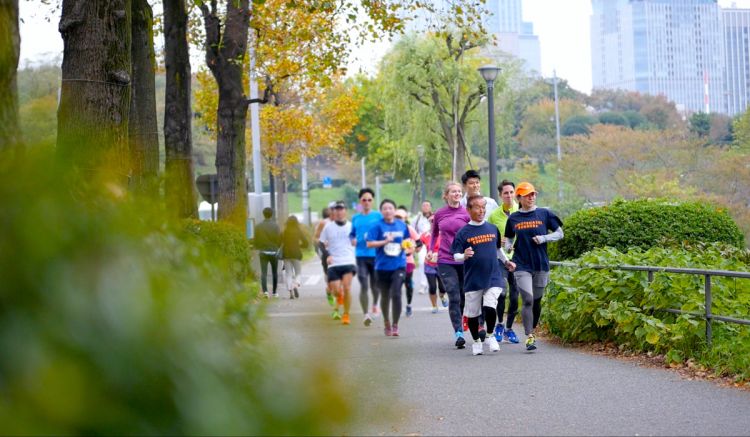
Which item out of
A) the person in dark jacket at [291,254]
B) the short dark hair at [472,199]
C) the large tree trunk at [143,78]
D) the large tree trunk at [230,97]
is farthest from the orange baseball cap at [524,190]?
the person in dark jacket at [291,254]

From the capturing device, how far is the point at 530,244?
39.3 ft

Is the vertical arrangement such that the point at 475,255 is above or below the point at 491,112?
below

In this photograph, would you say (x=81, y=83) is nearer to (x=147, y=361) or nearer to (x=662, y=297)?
(x=662, y=297)

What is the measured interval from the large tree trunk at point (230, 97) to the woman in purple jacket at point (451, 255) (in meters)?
9.42

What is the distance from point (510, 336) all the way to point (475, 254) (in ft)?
6.49

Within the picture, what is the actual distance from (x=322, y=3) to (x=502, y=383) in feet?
33.7

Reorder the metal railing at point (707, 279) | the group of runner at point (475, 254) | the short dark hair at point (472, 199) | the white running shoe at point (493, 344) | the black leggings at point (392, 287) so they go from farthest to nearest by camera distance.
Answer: the black leggings at point (392, 287) < the white running shoe at point (493, 344) < the group of runner at point (475, 254) < the short dark hair at point (472, 199) < the metal railing at point (707, 279)

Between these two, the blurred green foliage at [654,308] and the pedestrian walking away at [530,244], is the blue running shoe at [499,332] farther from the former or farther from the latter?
the pedestrian walking away at [530,244]

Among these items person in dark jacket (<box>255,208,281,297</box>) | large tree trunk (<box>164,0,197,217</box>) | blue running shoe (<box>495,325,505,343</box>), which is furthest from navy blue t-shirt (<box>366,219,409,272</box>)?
person in dark jacket (<box>255,208,281,297</box>)

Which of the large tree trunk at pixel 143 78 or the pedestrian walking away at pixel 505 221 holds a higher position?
the large tree trunk at pixel 143 78

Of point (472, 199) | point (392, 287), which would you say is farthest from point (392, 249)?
point (472, 199)

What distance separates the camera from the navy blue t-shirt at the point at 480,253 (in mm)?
11727

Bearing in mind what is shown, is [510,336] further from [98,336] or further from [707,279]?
[98,336]

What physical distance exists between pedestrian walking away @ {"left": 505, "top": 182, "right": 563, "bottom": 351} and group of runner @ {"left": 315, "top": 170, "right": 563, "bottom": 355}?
1cm
